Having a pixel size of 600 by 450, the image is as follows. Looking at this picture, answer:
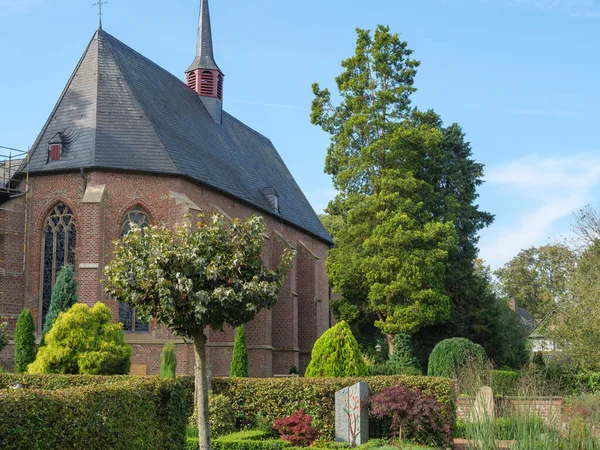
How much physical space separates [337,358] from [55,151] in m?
12.5

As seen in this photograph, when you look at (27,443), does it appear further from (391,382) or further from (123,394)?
(391,382)

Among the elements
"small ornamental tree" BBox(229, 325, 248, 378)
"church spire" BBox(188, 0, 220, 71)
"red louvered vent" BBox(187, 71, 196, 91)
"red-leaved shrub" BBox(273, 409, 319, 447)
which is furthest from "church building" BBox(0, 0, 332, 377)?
"red-leaved shrub" BBox(273, 409, 319, 447)

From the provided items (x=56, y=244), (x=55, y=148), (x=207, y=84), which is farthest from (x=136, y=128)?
(x=207, y=84)

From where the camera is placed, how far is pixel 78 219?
23922 millimetres

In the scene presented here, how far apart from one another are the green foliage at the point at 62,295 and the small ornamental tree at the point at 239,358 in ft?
18.4

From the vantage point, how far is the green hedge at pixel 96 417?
781 centimetres

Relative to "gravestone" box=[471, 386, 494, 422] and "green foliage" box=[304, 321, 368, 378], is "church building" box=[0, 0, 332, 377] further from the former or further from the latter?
"gravestone" box=[471, 386, 494, 422]

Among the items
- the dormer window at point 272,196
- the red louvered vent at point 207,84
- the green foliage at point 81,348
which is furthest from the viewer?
the red louvered vent at point 207,84

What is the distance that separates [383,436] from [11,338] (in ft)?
44.6

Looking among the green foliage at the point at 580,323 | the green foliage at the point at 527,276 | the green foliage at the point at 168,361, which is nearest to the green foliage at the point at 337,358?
the green foliage at the point at 168,361

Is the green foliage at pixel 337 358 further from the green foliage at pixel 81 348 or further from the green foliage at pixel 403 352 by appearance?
the green foliage at pixel 403 352

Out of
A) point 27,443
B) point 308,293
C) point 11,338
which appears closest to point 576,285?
point 308,293

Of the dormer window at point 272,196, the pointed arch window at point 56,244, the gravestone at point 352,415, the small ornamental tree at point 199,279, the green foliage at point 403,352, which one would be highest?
the dormer window at point 272,196

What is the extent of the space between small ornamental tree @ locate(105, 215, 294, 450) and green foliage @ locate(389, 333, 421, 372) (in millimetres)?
17804
